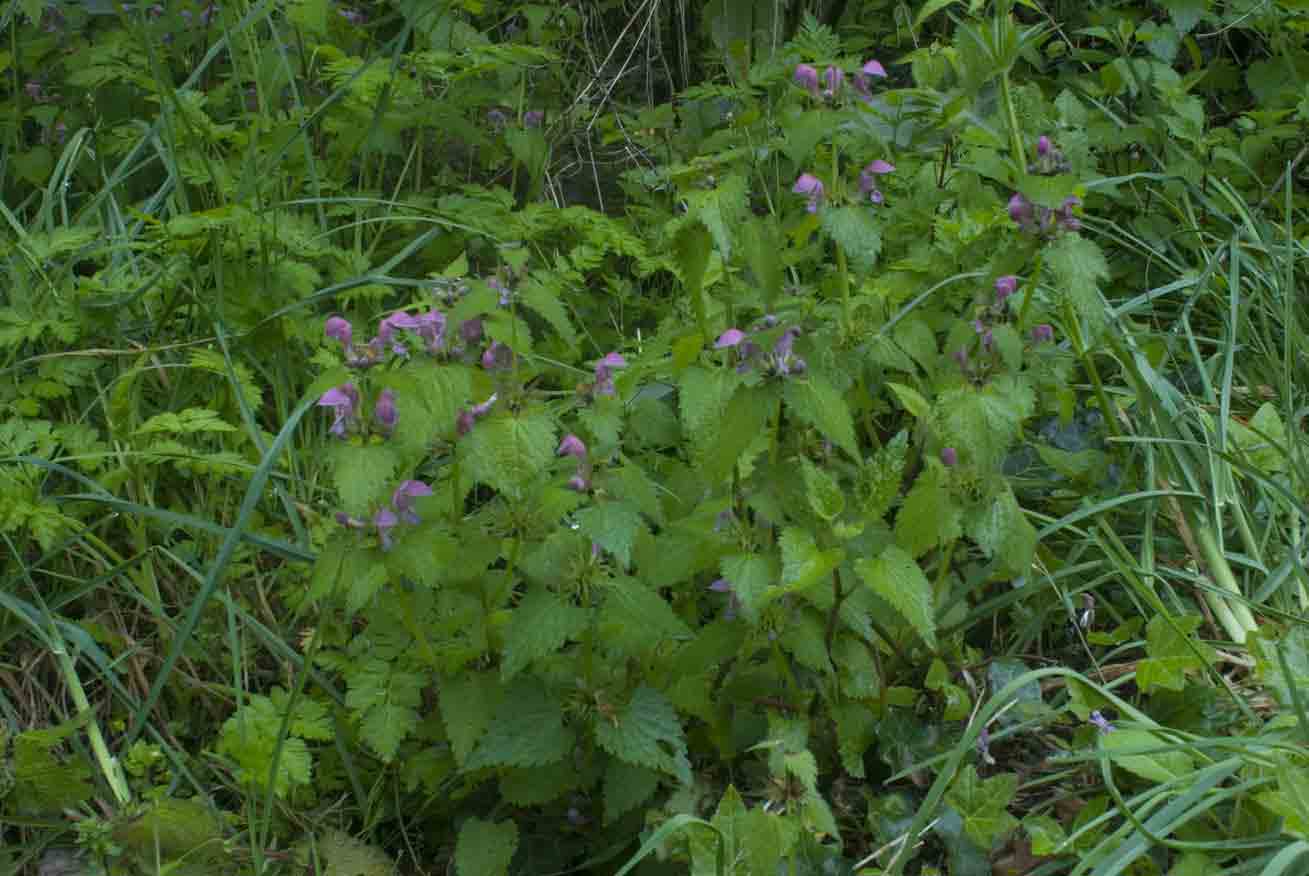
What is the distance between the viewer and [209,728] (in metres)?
2.20

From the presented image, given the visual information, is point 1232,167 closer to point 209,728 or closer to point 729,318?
point 729,318

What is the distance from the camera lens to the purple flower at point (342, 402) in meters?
1.57

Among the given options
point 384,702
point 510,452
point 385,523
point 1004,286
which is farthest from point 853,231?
point 384,702

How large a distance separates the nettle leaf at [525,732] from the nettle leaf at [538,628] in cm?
12

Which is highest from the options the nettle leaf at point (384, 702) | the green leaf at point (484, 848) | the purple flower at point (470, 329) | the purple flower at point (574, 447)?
the purple flower at point (470, 329)

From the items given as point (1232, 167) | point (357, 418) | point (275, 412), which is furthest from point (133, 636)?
point (1232, 167)

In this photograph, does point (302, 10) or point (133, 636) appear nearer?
point (133, 636)

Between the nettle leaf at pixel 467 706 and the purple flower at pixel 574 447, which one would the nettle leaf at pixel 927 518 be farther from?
the nettle leaf at pixel 467 706

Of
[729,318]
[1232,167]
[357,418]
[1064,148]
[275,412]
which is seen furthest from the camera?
[1232,167]

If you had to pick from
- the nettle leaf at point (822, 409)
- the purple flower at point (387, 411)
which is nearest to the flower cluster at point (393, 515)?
the purple flower at point (387, 411)

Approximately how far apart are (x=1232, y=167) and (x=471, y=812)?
2.17 meters

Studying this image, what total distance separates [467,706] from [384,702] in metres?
0.11

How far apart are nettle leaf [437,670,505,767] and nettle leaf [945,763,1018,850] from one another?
0.59m

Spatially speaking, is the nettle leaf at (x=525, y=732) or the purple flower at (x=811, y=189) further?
the purple flower at (x=811, y=189)
